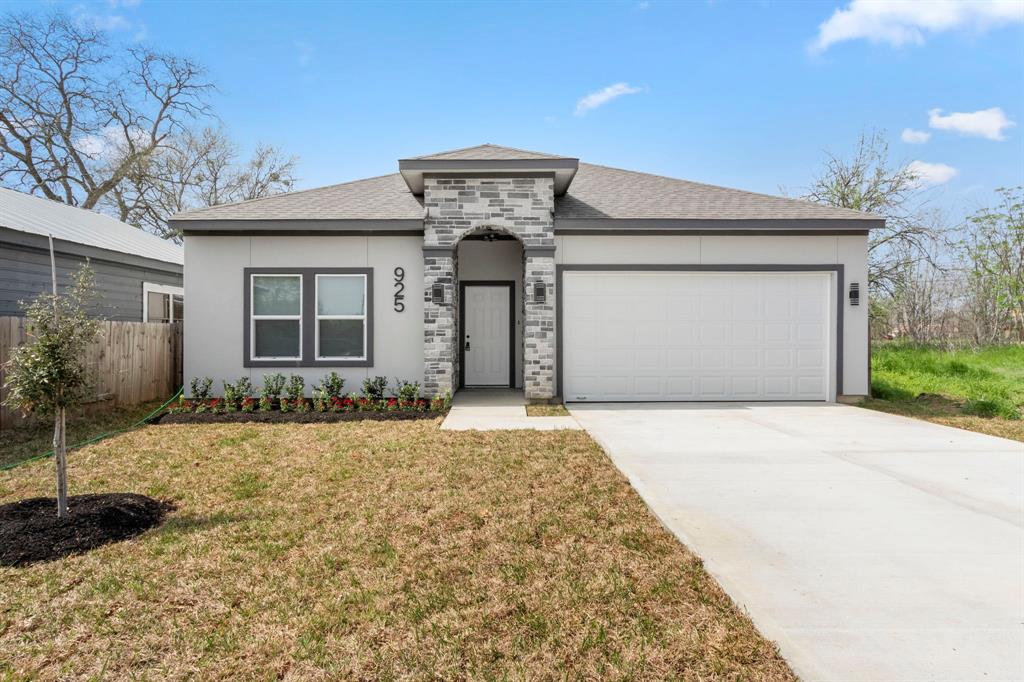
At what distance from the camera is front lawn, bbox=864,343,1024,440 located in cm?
800

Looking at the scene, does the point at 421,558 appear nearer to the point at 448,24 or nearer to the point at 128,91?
the point at 448,24

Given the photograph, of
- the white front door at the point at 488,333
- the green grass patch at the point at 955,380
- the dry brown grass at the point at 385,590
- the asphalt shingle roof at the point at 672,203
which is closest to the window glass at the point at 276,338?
the white front door at the point at 488,333

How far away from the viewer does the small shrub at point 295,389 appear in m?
8.88

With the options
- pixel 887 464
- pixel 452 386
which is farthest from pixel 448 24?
pixel 887 464

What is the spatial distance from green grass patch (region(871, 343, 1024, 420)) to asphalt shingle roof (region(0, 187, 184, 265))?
52.4 feet

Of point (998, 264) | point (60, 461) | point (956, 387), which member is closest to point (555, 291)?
point (60, 461)

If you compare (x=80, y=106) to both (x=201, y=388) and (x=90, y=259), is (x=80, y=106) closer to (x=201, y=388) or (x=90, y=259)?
(x=90, y=259)

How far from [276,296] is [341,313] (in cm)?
120

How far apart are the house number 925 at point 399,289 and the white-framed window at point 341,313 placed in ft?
1.92

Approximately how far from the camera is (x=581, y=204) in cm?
999

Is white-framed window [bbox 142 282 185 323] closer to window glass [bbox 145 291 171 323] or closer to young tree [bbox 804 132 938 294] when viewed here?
window glass [bbox 145 291 171 323]

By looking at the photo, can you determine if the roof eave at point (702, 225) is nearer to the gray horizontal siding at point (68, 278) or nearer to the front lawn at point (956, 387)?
the front lawn at point (956, 387)

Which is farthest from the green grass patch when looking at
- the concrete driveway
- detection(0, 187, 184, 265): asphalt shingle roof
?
detection(0, 187, 184, 265): asphalt shingle roof

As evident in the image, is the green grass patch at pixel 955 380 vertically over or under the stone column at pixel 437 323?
under
